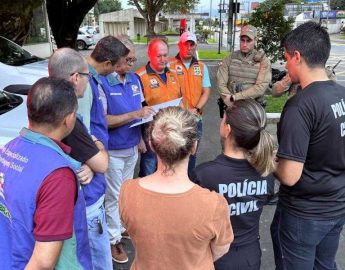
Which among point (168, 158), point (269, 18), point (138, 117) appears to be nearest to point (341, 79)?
point (269, 18)

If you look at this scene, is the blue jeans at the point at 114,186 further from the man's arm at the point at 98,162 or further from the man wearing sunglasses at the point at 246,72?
the man wearing sunglasses at the point at 246,72

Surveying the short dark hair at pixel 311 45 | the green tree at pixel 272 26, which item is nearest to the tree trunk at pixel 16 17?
the green tree at pixel 272 26

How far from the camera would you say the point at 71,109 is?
5.41 feet

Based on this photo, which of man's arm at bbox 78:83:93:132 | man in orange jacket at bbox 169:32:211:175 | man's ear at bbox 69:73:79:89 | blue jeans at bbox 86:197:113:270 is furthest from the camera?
man in orange jacket at bbox 169:32:211:175

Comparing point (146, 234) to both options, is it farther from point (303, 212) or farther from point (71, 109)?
point (303, 212)

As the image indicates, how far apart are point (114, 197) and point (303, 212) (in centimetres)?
168

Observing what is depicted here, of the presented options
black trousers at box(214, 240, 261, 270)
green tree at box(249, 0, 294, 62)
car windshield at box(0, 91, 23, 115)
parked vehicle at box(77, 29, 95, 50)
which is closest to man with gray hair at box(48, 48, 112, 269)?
black trousers at box(214, 240, 261, 270)

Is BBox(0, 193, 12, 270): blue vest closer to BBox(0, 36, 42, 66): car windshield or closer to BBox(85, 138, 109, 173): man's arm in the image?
BBox(85, 138, 109, 173): man's arm

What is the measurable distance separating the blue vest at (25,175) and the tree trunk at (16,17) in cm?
824

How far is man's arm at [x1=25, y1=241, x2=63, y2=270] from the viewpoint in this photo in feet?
4.85

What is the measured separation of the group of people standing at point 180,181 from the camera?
1516mm

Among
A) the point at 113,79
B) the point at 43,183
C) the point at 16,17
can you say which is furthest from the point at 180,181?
the point at 16,17

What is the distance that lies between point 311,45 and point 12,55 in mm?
7146

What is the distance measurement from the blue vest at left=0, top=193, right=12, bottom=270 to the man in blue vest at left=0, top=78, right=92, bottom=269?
0.04 meters
